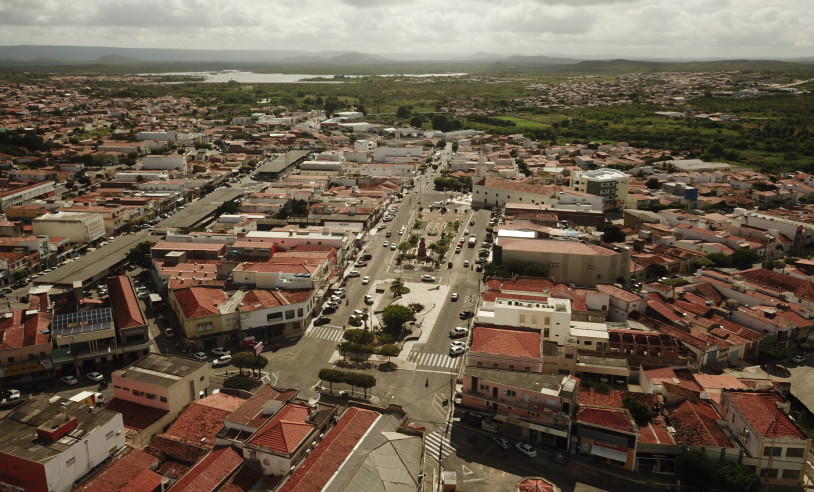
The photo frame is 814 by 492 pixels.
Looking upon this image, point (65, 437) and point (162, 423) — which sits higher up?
point (65, 437)

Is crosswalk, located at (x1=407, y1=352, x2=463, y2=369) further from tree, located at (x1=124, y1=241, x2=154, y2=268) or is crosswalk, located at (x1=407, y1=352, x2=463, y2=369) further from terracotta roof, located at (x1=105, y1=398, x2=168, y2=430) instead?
tree, located at (x1=124, y1=241, x2=154, y2=268)

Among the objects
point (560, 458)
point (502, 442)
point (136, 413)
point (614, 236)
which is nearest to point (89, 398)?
point (136, 413)

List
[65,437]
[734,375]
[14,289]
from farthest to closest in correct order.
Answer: [14,289], [734,375], [65,437]

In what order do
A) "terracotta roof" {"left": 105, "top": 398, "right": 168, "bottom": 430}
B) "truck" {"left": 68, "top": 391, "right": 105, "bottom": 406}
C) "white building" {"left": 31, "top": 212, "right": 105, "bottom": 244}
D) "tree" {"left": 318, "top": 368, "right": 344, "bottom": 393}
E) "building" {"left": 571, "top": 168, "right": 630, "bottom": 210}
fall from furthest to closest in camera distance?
1. "building" {"left": 571, "top": 168, "right": 630, "bottom": 210}
2. "white building" {"left": 31, "top": 212, "right": 105, "bottom": 244}
3. "tree" {"left": 318, "top": 368, "right": 344, "bottom": 393}
4. "truck" {"left": 68, "top": 391, "right": 105, "bottom": 406}
5. "terracotta roof" {"left": 105, "top": 398, "right": 168, "bottom": 430}

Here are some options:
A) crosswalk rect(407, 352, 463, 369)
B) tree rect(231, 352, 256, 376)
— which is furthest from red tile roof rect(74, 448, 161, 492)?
crosswalk rect(407, 352, 463, 369)

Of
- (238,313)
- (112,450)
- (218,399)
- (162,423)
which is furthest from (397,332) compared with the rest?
(112,450)

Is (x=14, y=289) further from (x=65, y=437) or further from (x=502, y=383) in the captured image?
(x=502, y=383)
